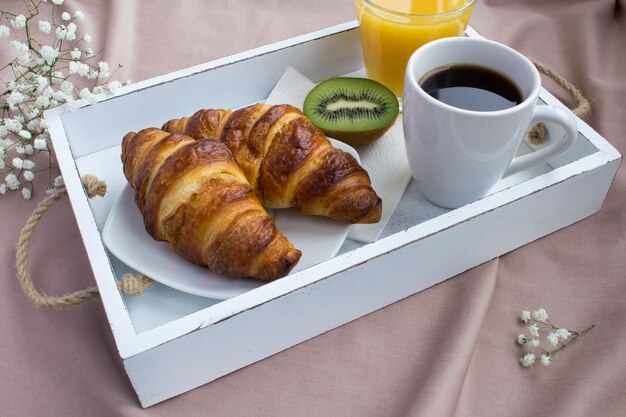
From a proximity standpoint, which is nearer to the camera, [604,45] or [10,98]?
[10,98]

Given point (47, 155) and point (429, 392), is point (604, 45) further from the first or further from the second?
point (47, 155)

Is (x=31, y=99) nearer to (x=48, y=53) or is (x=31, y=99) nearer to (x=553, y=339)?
(x=48, y=53)

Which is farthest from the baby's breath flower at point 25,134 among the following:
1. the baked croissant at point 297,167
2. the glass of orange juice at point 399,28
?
the glass of orange juice at point 399,28

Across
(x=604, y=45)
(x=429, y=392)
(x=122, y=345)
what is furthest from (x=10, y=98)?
(x=604, y=45)

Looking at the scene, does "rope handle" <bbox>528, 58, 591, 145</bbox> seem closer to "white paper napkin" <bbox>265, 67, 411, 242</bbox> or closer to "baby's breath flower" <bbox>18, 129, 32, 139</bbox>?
"white paper napkin" <bbox>265, 67, 411, 242</bbox>

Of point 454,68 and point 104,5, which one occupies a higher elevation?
point 454,68

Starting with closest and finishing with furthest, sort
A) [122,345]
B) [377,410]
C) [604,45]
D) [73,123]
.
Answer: [122,345], [377,410], [73,123], [604,45]

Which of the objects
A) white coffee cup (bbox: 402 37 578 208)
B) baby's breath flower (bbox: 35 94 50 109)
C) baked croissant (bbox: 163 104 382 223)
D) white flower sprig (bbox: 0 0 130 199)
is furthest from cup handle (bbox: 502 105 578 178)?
baby's breath flower (bbox: 35 94 50 109)
